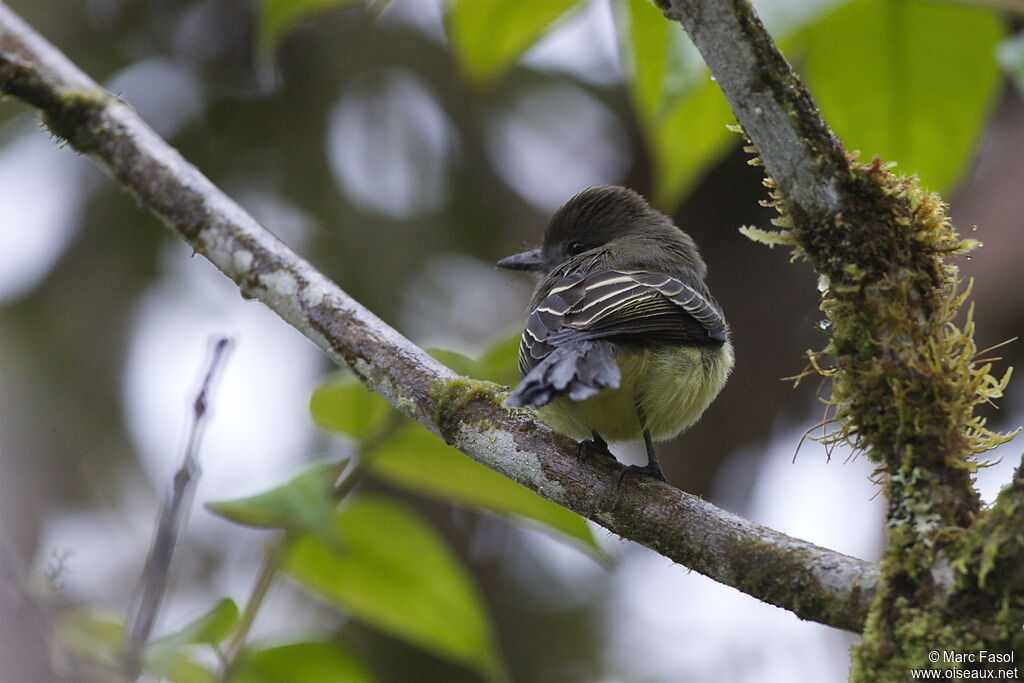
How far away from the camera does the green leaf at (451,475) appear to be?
304cm

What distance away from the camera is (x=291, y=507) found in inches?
96.3

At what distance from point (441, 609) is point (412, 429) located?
505 millimetres

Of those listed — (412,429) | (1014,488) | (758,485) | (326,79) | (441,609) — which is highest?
(326,79)

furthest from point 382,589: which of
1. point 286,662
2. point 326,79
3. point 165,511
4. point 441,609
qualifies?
point 326,79

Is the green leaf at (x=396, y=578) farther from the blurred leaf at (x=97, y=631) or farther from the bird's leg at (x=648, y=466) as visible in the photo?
the bird's leg at (x=648, y=466)

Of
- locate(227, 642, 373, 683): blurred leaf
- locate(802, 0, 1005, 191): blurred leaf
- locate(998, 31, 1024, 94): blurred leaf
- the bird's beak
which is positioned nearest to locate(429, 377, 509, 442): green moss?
locate(227, 642, 373, 683): blurred leaf

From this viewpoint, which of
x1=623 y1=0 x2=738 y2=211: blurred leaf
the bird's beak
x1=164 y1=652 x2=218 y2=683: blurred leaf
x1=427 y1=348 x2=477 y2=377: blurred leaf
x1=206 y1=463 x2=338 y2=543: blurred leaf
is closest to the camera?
x1=206 y1=463 x2=338 y2=543: blurred leaf

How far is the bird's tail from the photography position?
2658 millimetres

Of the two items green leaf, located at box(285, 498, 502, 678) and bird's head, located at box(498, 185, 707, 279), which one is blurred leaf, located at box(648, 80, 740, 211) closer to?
bird's head, located at box(498, 185, 707, 279)

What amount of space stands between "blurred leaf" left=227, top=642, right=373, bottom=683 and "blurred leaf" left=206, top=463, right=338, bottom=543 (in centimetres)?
34

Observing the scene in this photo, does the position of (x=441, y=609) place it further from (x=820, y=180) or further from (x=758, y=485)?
(x=758, y=485)

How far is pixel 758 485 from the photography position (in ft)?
20.6

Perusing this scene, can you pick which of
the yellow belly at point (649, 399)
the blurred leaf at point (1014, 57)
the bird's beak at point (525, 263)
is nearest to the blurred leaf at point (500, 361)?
A: the yellow belly at point (649, 399)

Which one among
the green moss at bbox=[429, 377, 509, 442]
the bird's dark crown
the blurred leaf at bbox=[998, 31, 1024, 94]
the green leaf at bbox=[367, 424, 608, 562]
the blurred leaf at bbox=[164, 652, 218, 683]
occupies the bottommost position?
the blurred leaf at bbox=[164, 652, 218, 683]
